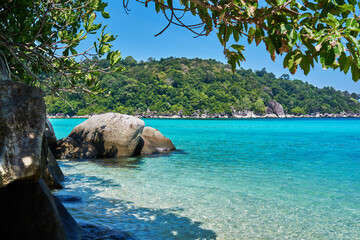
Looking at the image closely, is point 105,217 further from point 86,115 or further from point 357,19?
point 86,115

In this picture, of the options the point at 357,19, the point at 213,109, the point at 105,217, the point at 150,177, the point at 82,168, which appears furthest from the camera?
the point at 213,109

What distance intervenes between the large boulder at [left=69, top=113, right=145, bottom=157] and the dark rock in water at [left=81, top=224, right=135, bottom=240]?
26.4ft

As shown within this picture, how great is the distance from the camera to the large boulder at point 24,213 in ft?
9.95

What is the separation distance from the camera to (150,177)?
8844 mm

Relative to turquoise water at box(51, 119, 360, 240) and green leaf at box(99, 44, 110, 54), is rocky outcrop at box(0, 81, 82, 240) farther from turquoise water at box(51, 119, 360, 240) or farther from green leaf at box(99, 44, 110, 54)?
green leaf at box(99, 44, 110, 54)

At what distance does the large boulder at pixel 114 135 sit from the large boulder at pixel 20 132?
9.46 m

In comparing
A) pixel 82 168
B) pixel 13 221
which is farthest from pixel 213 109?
pixel 13 221

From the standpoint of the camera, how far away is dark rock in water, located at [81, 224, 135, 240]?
4105 mm

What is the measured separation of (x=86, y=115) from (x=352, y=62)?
325ft

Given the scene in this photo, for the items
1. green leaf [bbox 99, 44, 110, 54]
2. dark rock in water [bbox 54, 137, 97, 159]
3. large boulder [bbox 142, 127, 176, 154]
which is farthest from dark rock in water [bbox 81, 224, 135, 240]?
large boulder [bbox 142, 127, 176, 154]

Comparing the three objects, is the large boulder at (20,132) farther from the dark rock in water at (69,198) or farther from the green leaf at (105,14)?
the green leaf at (105,14)

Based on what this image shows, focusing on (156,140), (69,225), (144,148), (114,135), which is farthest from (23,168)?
(156,140)

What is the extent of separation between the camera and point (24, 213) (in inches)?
120

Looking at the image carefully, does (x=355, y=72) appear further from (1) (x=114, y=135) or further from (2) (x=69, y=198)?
(1) (x=114, y=135)
